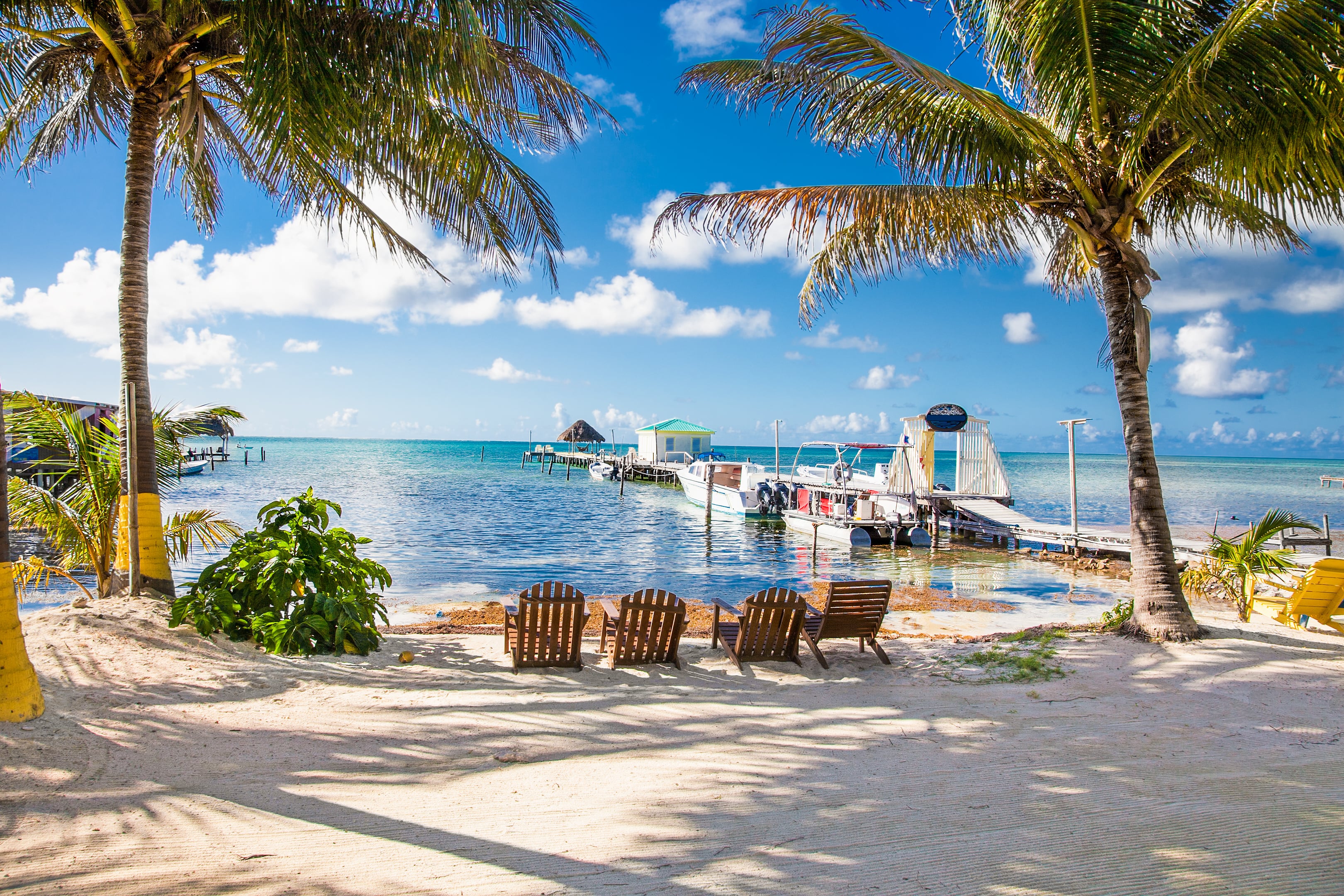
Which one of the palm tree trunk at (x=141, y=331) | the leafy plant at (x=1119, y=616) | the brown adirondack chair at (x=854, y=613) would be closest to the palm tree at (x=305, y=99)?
the palm tree trunk at (x=141, y=331)

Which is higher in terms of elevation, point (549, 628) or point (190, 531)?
point (190, 531)

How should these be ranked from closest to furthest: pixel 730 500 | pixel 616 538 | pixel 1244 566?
pixel 1244 566 → pixel 616 538 → pixel 730 500

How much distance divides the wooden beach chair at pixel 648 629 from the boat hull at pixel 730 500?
2159 centimetres

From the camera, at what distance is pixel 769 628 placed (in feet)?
21.2

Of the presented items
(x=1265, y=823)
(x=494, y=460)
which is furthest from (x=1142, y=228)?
(x=494, y=460)

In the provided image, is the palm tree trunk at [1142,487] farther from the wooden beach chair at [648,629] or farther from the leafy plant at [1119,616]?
the wooden beach chair at [648,629]

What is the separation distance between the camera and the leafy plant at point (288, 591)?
5.84 meters

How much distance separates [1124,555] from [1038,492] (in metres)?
35.7

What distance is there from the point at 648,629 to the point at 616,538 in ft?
54.8

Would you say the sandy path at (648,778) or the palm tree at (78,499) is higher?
the palm tree at (78,499)

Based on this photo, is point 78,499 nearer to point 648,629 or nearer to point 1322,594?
point 648,629

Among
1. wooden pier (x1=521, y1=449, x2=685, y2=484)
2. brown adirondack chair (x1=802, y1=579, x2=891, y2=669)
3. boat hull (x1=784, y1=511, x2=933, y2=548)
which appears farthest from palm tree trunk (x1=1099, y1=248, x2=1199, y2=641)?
wooden pier (x1=521, y1=449, x2=685, y2=484)

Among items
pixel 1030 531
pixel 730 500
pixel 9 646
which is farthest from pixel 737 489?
pixel 9 646

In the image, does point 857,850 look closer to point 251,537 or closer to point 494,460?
point 251,537
